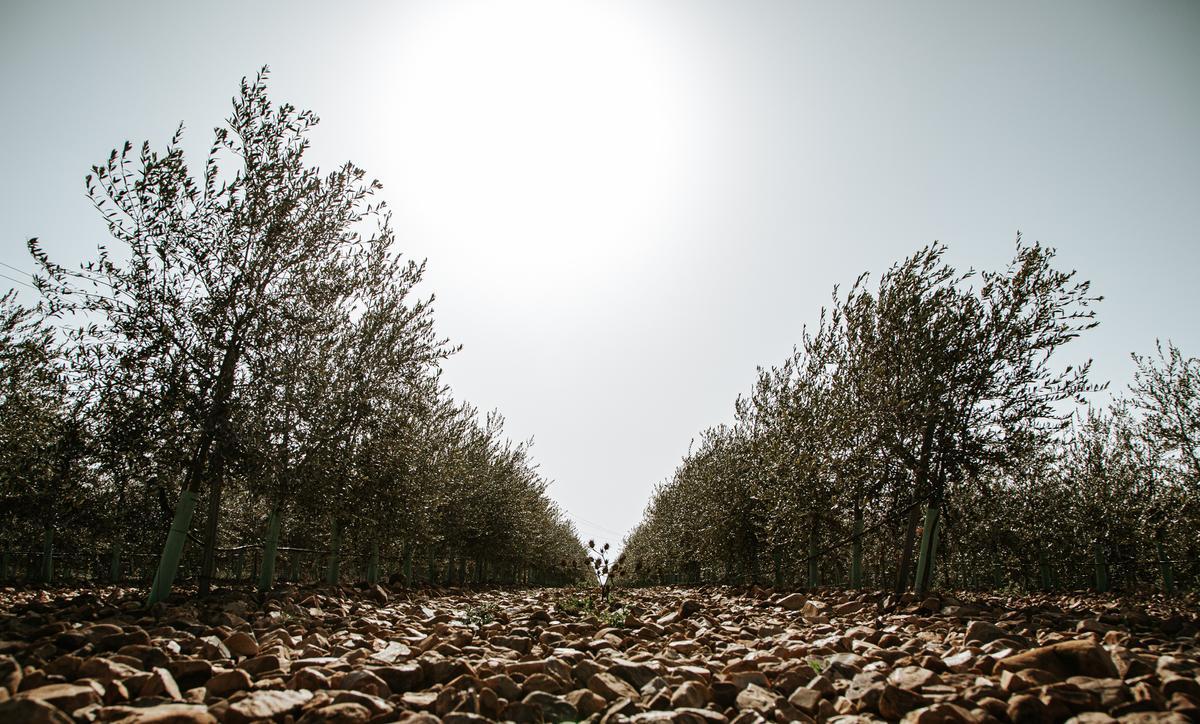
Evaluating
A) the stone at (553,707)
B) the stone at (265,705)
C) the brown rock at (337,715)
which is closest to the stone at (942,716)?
the stone at (553,707)

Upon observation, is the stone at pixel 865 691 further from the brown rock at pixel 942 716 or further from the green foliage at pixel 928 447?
the green foliage at pixel 928 447

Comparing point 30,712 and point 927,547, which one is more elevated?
point 927,547

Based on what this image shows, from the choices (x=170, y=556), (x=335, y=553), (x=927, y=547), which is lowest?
(x=335, y=553)

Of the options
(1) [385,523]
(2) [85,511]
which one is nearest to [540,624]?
(1) [385,523]

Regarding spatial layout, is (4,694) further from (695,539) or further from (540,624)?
(695,539)

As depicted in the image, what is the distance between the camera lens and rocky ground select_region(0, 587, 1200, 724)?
3893mm

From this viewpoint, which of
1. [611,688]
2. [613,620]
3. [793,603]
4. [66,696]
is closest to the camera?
[66,696]

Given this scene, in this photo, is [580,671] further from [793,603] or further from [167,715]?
[793,603]

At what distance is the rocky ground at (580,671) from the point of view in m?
3.89

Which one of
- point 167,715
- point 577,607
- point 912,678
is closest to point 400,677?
point 167,715

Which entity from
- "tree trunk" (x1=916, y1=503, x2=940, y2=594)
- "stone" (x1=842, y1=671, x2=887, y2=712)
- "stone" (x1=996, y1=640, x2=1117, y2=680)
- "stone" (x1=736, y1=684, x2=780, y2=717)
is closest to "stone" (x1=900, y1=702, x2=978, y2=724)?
"stone" (x1=842, y1=671, x2=887, y2=712)

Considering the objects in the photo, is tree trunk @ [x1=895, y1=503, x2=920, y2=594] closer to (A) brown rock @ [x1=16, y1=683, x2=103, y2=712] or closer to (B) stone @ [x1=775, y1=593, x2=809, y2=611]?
(B) stone @ [x1=775, y1=593, x2=809, y2=611]

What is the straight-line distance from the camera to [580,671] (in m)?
5.39

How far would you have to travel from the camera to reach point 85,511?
1770 cm
